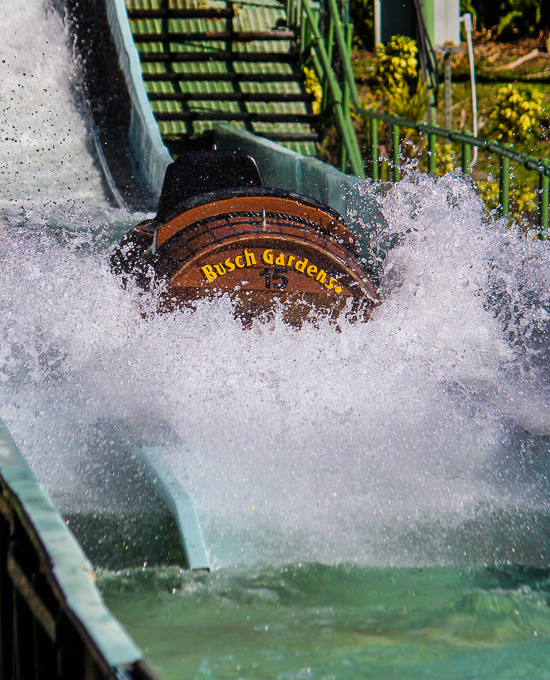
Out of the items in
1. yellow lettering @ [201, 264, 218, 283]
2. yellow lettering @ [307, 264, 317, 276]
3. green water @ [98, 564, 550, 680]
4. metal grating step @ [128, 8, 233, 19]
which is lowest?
green water @ [98, 564, 550, 680]

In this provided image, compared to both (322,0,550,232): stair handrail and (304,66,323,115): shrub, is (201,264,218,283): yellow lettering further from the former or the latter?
(304,66,323,115): shrub

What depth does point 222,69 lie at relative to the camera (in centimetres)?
821

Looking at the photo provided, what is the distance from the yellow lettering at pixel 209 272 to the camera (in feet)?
10.1

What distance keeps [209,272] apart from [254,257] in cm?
18

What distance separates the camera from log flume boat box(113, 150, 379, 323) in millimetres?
3074

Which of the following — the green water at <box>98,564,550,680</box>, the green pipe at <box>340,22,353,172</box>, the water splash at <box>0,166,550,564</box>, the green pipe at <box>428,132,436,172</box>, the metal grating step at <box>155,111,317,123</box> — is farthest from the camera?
the metal grating step at <box>155,111,317,123</box>

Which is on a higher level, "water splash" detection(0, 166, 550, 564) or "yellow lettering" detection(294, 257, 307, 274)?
"yellow lettering" detection(294, 257, 307, 274)

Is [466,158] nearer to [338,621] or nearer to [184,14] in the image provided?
[338,621]

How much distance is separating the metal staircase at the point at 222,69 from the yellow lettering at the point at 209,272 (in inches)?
187

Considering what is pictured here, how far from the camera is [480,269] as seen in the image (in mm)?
3459

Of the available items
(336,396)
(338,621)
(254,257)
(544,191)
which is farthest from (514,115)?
(338,621)

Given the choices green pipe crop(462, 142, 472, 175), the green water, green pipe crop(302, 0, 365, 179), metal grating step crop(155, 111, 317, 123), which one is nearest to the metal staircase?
metal grating step crop(155, 111, 317, 123)

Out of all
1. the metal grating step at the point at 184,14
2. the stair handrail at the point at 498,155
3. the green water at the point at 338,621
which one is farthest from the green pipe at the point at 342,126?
the green water at the point at 338,621

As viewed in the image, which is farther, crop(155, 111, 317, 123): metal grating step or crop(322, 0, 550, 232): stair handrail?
crop(155, 111, 317, 123): metal grating step
